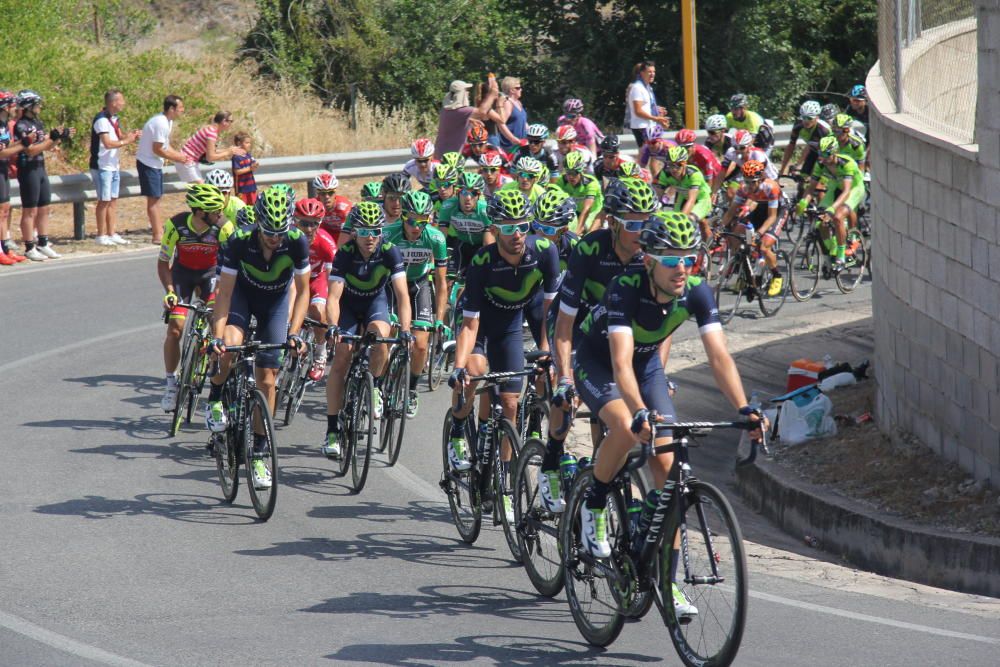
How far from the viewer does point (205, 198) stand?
11.3m

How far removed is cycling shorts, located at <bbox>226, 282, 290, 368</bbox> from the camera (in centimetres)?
1073

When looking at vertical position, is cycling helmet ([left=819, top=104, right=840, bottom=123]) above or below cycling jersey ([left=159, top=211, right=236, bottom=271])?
above

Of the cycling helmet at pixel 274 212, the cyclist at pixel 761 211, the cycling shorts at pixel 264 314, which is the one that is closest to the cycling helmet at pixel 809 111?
the cyclist at pixel 761 211

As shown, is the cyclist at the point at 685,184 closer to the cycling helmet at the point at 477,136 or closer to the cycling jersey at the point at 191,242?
the cycling helmet at the point at 477,136

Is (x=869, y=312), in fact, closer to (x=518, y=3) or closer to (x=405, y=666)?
(x=405, y=666)

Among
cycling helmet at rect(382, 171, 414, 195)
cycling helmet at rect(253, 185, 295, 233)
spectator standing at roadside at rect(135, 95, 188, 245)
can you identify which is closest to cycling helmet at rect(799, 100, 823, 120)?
spectator standing at roadside at rect(135, 95, 188, 245)

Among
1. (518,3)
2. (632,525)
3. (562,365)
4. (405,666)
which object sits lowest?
(405,666)

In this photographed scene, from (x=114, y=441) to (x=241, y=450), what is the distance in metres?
2.29

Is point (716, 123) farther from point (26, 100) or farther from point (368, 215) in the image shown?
point (368, 215)

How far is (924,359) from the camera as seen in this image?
1180 centimetres

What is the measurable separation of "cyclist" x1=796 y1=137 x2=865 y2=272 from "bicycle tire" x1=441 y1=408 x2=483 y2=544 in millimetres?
9951

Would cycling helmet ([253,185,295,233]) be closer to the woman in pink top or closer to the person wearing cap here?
the woman in pink top

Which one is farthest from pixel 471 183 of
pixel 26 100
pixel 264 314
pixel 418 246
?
pixel 26 100

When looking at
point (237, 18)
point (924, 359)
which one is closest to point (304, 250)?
point (924, 359)
